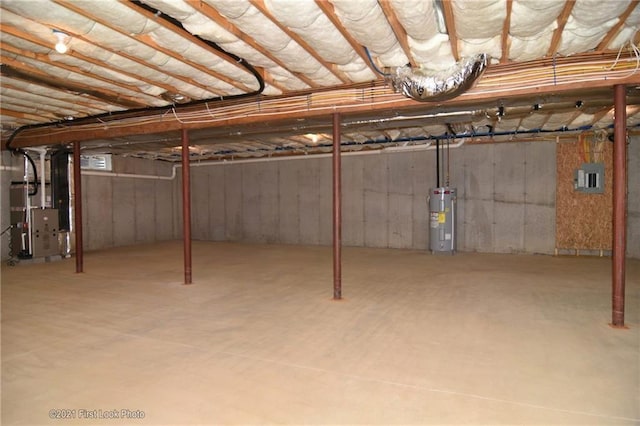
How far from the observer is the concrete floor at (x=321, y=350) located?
6.84ft

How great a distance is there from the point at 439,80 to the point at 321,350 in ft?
8.56

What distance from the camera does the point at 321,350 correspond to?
2.87 meters

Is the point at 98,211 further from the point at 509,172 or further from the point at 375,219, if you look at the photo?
the point at 509,172

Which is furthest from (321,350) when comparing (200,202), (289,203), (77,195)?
(200,202)

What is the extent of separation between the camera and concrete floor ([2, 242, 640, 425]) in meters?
2.09

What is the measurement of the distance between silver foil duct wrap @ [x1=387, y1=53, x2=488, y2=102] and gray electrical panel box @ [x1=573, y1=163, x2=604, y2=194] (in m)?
4.87

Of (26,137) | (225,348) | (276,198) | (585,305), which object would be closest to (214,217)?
(276,198)

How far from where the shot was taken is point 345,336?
3172 millimetres

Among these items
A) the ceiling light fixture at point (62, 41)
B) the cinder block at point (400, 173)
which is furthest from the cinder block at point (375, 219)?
the ceiling light fixture at point (62, 41)

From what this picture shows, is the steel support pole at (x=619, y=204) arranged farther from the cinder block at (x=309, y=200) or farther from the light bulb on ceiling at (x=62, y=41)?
the cinder block at (x=309, y=200)

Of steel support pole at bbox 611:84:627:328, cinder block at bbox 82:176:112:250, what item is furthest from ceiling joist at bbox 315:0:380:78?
cinder block at bbox 82:176:112:250

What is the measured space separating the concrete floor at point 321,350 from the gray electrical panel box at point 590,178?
2.27 meters

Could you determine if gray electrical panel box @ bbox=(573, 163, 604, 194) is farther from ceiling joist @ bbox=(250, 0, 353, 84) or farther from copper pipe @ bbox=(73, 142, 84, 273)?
copper pipe @ bbox=(73, 142, 84, 273)

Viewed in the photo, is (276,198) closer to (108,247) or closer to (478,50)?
(108,247)
